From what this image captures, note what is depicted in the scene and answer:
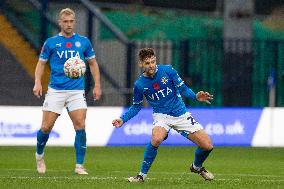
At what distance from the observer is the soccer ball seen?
17594 mm

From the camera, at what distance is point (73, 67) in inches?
693

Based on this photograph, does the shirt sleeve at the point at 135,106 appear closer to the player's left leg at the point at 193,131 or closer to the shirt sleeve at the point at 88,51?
the player's left leg at the point at 193,131

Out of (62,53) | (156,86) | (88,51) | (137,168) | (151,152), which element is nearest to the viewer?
(151,152)

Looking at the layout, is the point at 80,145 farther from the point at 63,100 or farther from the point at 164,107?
the point at 164,107

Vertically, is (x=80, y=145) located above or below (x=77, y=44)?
below

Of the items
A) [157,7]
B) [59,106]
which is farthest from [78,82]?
[157,7]

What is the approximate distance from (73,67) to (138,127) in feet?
27.6

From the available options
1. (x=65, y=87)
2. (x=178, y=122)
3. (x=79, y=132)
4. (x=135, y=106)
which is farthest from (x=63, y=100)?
(x=178, y=122)

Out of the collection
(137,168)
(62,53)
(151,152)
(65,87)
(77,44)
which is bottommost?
(137,168)

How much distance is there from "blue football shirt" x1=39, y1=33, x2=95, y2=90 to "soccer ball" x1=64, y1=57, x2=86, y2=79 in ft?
0.26

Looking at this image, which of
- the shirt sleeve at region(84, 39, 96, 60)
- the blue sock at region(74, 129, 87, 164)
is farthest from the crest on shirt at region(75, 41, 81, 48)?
the blue sock at region(74, 129, 87, 164)

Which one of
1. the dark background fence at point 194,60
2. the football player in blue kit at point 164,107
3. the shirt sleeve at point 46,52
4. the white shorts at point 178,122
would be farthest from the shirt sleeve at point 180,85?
the dark background fence at point 194,60

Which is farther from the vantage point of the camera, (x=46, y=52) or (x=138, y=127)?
(x=138, y=127)

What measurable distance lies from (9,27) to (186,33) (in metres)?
12.3
